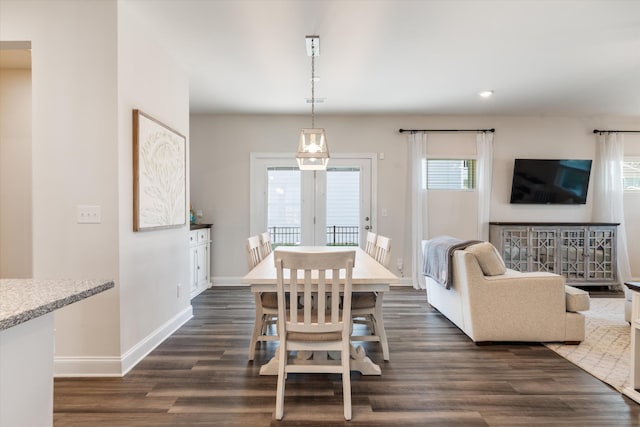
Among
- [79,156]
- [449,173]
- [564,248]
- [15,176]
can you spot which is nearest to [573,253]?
[564,248]

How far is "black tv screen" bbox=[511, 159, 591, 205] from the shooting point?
534 centimetres

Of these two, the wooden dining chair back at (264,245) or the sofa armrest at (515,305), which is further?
the wooden dining chair back at (264,245)

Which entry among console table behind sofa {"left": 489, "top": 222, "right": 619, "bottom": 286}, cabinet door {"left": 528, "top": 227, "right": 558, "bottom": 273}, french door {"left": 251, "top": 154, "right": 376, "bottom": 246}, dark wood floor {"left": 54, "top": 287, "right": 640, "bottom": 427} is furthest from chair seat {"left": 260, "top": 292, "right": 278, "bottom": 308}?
cabinet door {"left": 528, "top": 227, "right": 558, "bottom": 273}

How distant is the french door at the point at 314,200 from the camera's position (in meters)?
5.46

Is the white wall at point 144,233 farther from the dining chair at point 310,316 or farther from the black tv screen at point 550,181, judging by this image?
the black tv screen at point 550,181

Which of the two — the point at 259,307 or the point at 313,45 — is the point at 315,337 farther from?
the point at 313,45

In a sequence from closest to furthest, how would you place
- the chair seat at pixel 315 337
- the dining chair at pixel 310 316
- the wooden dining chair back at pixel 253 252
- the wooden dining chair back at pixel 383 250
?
the dining chair at pixel 310 316 < the chair seat at pixel 315 337 < the wooden dining chair back at pixel 253 252 < the wooden dining chair back at pixel 383 250

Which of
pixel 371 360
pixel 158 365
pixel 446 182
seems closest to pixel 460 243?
pixel 371 360

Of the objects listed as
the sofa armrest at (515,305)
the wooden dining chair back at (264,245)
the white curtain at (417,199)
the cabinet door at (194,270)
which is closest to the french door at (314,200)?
the white curtain at (417,199)

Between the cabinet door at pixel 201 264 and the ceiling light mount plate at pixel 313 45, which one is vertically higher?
the ceiling light mount plate at pixel 313 45

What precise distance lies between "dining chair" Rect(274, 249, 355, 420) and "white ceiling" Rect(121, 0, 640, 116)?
6.01 feet

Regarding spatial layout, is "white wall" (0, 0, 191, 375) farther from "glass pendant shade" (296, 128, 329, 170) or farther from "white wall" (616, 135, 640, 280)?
"white wall" (616, 135, 640, 280)

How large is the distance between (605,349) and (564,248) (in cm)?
246

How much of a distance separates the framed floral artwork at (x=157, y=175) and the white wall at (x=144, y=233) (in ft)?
0.20
